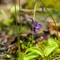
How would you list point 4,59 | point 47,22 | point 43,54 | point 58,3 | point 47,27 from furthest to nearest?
point 58,3 < point 47,22 < point 47,27 < point 4,59 < point 43,54

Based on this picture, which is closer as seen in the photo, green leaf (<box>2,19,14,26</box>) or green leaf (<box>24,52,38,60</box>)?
green leaf (<box>24,52,38,60</box>)

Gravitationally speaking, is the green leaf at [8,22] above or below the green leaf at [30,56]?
above

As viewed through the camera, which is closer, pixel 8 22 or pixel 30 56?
pixel 30 56

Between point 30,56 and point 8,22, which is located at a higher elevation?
point 8,22

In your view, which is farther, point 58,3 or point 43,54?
point 58,3

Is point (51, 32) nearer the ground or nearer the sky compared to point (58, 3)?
nearer the ground

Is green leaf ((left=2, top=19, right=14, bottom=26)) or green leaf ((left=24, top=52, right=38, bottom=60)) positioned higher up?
green leaf ((left=2, top=19, right=14, bottom=26))

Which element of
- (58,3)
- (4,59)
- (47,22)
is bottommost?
(4,59)

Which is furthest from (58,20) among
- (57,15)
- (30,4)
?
(30,4)

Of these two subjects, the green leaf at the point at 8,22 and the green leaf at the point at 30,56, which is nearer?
the green leaf at the point at 30,56

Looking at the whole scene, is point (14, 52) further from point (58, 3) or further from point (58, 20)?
point (58, 3)

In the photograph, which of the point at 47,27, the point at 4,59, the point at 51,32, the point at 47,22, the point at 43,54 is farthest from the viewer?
the point at 47,22
